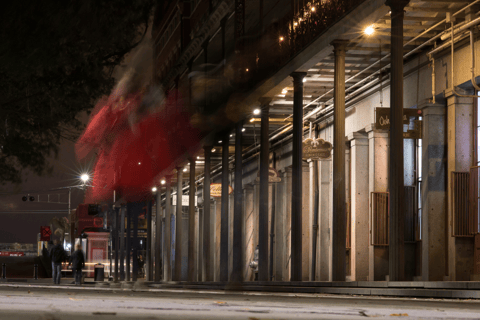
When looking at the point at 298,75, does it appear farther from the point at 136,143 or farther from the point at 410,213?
the point at 136,143

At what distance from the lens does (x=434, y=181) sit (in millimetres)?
16438

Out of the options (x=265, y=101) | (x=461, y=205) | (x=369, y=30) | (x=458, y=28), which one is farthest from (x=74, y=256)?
(x=458, y=28)

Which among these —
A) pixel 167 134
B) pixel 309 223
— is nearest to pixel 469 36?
pixel 309 223

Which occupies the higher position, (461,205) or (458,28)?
(458,28)

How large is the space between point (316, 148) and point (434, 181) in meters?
3.32

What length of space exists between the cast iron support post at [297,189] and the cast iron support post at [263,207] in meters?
2.48

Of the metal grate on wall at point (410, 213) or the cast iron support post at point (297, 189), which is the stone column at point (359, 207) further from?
the cast iron support post at point (297, 189)

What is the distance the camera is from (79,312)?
6.18 m

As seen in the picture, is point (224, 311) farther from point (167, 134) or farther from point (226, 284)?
point (167, 134)

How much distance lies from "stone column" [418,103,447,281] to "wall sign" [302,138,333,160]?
2.86m

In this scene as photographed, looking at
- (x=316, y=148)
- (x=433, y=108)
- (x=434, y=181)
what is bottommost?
(x=434, y=181)

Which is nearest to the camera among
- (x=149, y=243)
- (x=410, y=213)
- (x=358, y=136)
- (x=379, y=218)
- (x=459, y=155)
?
(x=459, y=155)

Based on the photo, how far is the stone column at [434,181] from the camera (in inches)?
644

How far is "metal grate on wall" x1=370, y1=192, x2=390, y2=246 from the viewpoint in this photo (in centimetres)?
1931
